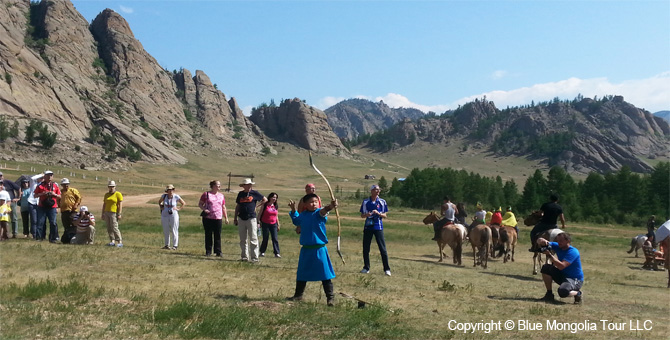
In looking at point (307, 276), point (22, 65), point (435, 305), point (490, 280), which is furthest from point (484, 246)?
point (22, 65)

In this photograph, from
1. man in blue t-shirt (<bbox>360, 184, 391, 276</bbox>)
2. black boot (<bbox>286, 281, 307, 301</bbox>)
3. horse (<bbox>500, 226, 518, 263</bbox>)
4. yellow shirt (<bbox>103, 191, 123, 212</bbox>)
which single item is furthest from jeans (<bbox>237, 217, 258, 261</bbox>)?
horse (<bbox>500, 226, 518, 263</bbox>)

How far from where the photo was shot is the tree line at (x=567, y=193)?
66.9 metres

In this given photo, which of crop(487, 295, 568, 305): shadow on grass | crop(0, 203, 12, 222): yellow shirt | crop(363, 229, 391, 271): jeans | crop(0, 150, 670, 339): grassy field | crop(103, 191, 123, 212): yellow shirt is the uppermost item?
crop(103, 191, 123, 212): yellow shirt

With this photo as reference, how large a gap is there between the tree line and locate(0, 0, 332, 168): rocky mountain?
179 ft

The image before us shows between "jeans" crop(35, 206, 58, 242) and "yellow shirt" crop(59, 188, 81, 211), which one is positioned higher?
"yellow shirt" crop(59, 188, 81, 211)

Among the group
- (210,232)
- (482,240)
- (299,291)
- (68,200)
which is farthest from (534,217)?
(68,200)

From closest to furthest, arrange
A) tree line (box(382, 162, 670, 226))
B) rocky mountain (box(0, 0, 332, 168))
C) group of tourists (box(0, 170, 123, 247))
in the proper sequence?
group of tourists (box(0, 170, 123, 247))
tree line (box(382, 162, 670, 226))
rocky mountain (box(0, 0, 332, 168))

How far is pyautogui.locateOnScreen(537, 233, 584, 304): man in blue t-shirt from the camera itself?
1097 cm

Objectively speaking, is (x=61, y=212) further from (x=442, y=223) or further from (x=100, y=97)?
(x=100, y=97)

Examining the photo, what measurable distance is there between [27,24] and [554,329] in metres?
163

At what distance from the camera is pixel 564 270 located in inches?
446

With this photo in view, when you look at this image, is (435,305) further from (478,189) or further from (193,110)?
(193,110)

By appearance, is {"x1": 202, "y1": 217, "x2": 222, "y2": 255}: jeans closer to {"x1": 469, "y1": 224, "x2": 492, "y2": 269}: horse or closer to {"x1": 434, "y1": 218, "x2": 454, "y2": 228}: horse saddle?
{"x1": 434, "y1": 218, "x2": 454, "y2": 228}: horse saddle

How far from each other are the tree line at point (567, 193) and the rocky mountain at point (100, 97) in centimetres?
5458
